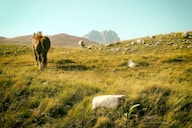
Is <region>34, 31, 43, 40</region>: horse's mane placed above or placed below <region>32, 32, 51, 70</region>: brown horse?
above

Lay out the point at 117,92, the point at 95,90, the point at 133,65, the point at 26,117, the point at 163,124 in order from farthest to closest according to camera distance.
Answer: the point at 133,65 → the point at 95,90 → the point at 117,92 → the point at 26,117 → the point at 163,124

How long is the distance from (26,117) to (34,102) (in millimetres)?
737

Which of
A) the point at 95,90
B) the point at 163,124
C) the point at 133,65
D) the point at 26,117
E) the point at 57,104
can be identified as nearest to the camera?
the point at 163,124

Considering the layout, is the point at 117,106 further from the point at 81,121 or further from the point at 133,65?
the point at 133,65

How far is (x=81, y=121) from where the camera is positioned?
4.49m

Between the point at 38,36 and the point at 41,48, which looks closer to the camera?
the point at 41,48

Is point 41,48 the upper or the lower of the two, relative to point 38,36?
lower

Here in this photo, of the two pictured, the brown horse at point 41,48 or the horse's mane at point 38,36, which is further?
the horse's mane at point 38,36

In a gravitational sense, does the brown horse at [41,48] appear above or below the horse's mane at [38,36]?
below

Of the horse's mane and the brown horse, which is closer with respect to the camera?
the brown horse

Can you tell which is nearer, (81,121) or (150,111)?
(81,121)

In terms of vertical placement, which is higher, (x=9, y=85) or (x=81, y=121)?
(x=9, y=85)

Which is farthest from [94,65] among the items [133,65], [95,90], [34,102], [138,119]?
[138,119]

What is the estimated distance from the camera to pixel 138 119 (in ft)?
14.9
